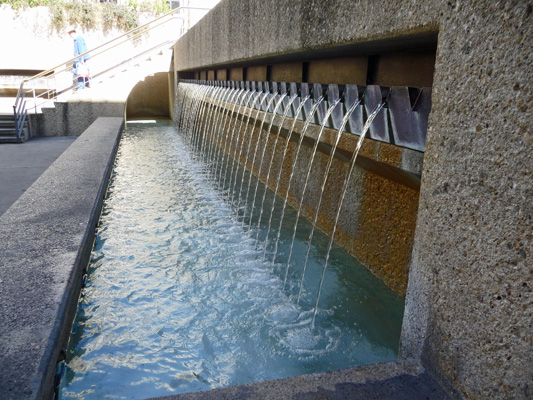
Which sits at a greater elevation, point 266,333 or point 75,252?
point 75,252

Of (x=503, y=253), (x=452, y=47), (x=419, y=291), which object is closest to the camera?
(x=503, y=253)

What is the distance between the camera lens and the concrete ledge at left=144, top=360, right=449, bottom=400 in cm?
184

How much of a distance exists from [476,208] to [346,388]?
91cm

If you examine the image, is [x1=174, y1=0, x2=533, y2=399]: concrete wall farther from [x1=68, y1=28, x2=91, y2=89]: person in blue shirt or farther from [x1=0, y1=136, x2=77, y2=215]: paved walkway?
[x1=68, y1=28, x2=91, y2=89]: person in blue shirt

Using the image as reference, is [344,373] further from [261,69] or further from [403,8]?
[261,69]

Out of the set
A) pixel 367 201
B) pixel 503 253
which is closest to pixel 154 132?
pixel 367 201

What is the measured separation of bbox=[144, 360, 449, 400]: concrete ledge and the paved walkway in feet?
15.4

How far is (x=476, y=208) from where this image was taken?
181 centimetres

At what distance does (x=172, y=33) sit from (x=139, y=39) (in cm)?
196

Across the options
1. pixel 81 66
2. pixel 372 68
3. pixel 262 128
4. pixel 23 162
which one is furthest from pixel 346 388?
pixel 81 66

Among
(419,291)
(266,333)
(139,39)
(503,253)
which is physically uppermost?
(139,39)

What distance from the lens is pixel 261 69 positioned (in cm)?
743

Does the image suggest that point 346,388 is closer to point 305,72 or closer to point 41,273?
point 41,273

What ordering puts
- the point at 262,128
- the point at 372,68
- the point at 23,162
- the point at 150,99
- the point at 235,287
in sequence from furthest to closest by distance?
the point at 150,99 → the point at 23,162 → the point at 262,128 → the point at 372,68 → the point at 235,287
